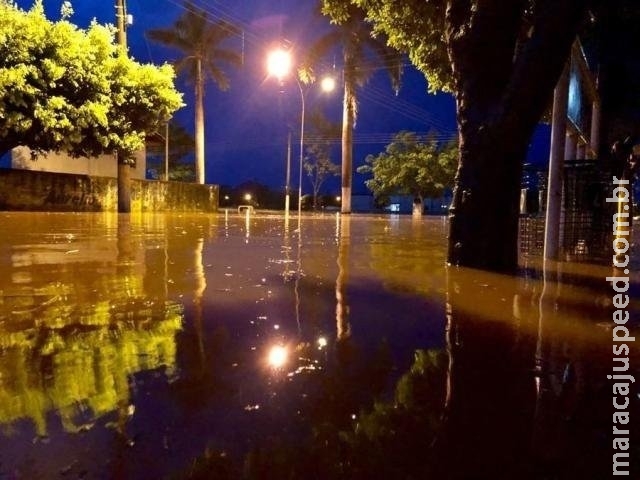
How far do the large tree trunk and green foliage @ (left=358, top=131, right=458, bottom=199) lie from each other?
35.6 m

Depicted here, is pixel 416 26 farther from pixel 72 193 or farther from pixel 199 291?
pixel 72 193

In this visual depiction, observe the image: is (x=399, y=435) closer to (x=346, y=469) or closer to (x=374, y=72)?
(x=346, y=469)

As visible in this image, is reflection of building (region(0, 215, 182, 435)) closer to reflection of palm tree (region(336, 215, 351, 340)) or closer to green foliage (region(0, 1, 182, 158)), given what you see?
reflection of palm tree (region(336, 215, 351, 340))

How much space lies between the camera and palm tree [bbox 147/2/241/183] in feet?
117

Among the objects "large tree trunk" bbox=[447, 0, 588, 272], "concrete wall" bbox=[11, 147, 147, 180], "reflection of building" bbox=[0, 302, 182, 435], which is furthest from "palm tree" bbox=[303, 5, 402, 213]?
"reflection of building" bbox=[0, 302, 182, 435]

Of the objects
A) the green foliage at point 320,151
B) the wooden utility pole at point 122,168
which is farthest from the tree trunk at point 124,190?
the green foliage at point 320,151

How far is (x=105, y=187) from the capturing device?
23.4 m

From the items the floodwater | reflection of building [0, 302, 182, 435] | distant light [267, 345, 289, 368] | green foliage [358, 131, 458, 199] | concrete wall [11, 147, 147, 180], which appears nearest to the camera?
the floodwater

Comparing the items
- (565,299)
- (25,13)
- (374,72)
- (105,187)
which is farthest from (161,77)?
(565,299)

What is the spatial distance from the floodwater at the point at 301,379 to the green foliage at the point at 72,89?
501 inches

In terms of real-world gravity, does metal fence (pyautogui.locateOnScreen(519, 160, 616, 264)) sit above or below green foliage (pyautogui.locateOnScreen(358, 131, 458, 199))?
below

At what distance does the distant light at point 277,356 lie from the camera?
9.28ft

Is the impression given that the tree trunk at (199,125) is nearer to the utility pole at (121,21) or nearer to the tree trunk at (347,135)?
the tree trunk at (347,135)

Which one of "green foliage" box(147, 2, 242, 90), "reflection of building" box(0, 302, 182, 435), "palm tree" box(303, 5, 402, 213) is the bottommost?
"reflection of building" box(0, 302, 182, 435)
